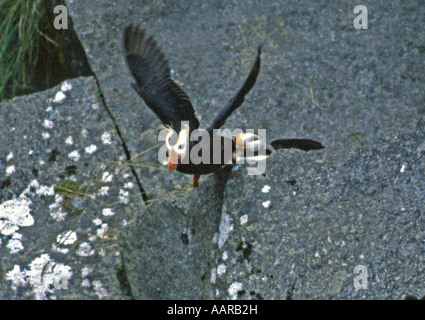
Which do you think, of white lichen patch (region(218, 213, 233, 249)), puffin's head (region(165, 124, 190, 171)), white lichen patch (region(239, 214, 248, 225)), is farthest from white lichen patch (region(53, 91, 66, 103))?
white lichen patch (region(239, 214, 248, 225))

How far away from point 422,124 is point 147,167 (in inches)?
62.4

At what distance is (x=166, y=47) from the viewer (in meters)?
3.59

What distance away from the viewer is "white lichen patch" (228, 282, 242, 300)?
211cm

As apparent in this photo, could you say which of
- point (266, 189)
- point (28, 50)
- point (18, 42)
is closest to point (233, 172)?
point (266, 189)

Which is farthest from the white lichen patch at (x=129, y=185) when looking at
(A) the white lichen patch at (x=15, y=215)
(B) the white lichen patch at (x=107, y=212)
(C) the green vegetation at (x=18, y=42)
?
(C) the green vegetation at (x=18, y=42)

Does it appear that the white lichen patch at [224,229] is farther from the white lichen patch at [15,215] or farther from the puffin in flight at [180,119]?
the white lichen patch at [15,215]

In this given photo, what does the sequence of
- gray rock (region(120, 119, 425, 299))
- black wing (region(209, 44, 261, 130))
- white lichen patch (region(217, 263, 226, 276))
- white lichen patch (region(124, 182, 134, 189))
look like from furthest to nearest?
white lichen patch (region(124, 182, 134, 189))
black wing (region(209, 44, 261, 130))
white lichen patch (region(217, 263, 226, 276))
gray rock (region(120, 119, 425, 299))

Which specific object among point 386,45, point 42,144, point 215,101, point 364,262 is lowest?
point 364,262

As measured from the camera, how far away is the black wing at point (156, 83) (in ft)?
8.88

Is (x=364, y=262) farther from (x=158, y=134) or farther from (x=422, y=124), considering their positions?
(x=158, y=134)

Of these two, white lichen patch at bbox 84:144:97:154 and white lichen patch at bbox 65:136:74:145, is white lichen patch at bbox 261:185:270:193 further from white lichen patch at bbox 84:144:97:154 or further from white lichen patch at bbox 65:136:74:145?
white lichen patch at bbox 65:136:74:145

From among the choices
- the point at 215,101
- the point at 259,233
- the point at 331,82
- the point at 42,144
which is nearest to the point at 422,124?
the point at 259,233

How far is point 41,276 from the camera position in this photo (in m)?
2.93

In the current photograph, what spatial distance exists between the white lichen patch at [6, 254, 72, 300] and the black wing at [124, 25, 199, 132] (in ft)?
3.00
